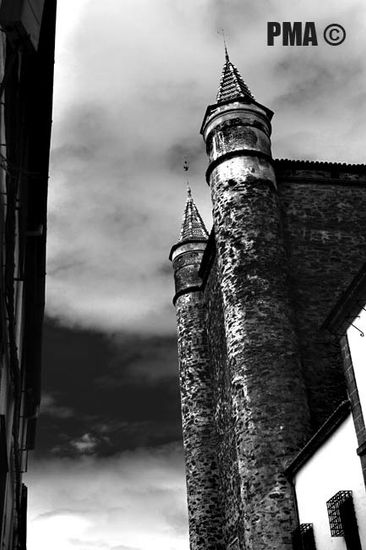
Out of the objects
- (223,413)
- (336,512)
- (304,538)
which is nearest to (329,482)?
(336,512)

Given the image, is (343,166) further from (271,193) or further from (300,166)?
(271,193)

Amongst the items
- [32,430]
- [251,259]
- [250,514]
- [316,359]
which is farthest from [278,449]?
[32,430]

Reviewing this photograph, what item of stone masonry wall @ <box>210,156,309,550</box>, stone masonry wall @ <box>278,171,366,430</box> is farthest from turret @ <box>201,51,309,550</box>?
stone masonry wall @ <box>278,171,366,430</box>

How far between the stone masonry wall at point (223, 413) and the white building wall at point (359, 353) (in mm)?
5581

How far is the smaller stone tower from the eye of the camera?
2172cm

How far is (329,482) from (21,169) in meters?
9.06

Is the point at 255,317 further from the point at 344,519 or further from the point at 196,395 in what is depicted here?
the point at 196,395

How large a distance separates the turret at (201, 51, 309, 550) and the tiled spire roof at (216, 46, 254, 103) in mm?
54

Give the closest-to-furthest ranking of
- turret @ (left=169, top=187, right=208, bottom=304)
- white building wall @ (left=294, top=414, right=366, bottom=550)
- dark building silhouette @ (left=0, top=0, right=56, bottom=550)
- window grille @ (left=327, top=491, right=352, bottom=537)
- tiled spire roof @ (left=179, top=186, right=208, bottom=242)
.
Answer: dark building silhouette @ (left=0, top=0, right=56, bottom=550) < white building wall @ (left=294, top=414, right=366, bottom=550) < window grille @ (left=327, top=491, right=352, bottom=537) < turret @ (left=169, top=187, right=208, bottom=304) < tiled spire roof @ (left=179, top=186, right=208, bottom=242)

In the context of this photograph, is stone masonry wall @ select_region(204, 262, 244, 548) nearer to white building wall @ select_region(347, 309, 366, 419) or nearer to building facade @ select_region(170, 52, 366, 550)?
building facade @ select_region(170, 52, 366, 550)

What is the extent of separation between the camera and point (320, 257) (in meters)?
19.0

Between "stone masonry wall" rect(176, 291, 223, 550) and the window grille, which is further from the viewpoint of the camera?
"stone masonry wall" rect(176, 291, 223, 550)

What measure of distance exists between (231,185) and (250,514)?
822 cm

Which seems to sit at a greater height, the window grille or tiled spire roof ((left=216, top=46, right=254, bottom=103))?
tiled spire roof ((left=216, top=46, right=254, bottom=103))
